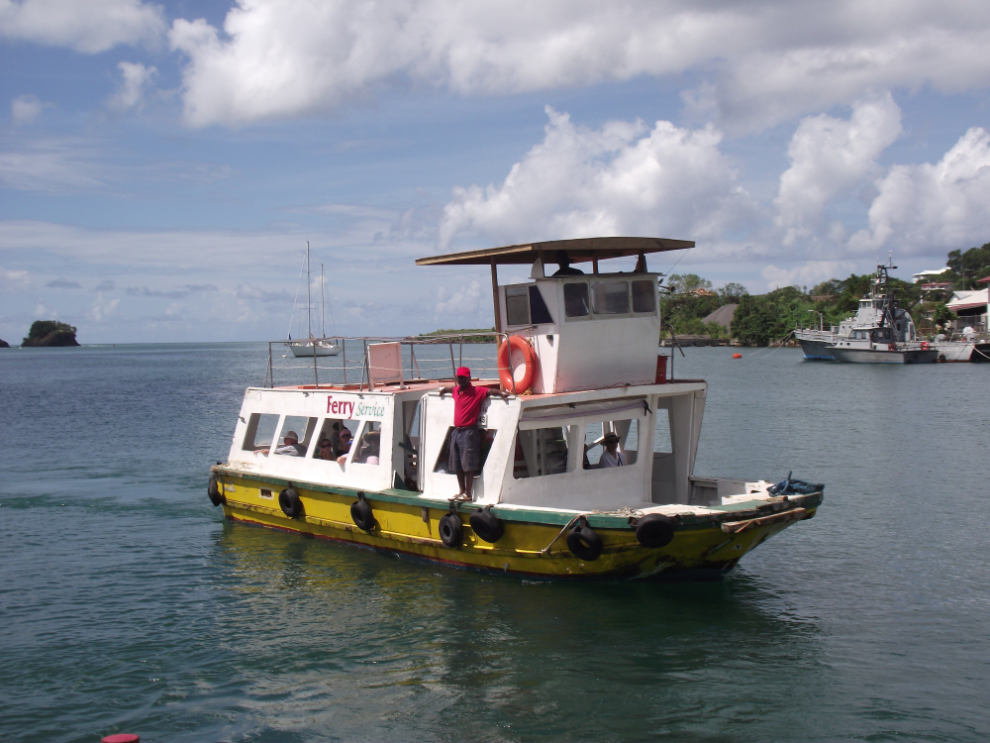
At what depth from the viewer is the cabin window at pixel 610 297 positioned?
39.7 ft

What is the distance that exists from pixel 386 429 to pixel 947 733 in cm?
835

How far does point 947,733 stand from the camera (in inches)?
320

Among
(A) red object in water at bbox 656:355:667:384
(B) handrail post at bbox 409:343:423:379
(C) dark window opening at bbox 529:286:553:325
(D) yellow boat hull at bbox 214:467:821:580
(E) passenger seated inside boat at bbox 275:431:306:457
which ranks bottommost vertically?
(D) yellow boat hull at bbox 214:467:821:580

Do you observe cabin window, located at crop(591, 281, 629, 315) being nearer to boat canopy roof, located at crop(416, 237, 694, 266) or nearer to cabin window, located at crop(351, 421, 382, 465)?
boat canopy roof, located at crop(416, 237, 694, 266)

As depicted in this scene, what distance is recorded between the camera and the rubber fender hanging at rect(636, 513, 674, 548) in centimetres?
1048

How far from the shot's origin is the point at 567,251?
12.2 m

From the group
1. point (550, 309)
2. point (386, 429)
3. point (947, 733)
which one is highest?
point (550, 309)

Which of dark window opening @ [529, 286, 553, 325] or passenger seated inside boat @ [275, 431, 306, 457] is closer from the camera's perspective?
dark window opening @ [529, 286, 553, 325]

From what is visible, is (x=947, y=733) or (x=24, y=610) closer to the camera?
(x=947, y=733)

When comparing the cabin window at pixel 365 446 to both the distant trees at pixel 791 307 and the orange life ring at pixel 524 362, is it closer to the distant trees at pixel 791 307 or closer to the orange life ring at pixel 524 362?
the orange life ring at pixel 524 362

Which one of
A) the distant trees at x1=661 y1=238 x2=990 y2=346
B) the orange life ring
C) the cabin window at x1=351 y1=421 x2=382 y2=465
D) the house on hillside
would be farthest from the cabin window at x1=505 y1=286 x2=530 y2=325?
the house on hillside

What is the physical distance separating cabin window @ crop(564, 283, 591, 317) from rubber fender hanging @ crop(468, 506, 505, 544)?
297 cm

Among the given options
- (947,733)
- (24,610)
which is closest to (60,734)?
(24,610)

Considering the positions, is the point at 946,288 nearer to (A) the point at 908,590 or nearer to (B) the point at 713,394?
(B) the point at 713,394
